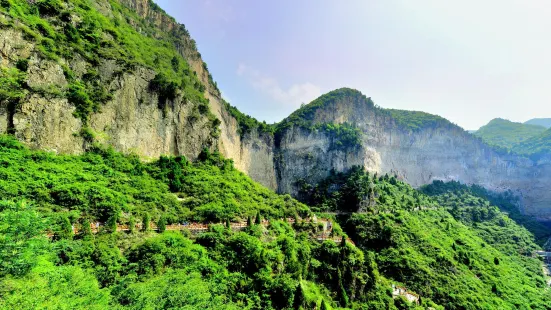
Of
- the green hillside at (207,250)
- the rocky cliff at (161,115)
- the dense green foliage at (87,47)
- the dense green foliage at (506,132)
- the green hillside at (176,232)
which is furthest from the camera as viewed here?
the dense green foliage at (506,132)

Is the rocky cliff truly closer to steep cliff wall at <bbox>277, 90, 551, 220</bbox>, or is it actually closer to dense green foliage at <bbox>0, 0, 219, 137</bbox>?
dense green foliage at <bbox>0, 0, 219, 137</bbox>

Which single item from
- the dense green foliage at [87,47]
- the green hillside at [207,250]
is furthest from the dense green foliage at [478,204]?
the dense green foliage at [87,47]

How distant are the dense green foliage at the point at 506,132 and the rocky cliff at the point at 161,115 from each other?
1852 inches

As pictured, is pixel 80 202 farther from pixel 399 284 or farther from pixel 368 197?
pixel 368 197

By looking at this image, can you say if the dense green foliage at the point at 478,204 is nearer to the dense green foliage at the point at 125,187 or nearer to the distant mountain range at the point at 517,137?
the distant mountain range at the point at 517,137

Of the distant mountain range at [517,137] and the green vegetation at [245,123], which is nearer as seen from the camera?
the green vegetation at [245,123]

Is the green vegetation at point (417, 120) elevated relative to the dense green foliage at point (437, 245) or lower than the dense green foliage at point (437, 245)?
elevated

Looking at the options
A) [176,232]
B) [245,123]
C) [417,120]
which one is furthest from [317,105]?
[176,232]

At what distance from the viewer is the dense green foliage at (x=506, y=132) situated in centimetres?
13125

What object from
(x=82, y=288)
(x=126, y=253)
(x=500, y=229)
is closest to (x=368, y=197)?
(x=500, y=229)

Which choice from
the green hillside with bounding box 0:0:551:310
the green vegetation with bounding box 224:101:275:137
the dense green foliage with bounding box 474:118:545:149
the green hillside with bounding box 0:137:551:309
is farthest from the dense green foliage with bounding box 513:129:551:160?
the green vegetation with bounding box 224:101:275:137

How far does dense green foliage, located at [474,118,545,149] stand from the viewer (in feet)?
431

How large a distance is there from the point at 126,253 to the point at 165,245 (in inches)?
96.0

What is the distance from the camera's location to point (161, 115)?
35812 millimetres
